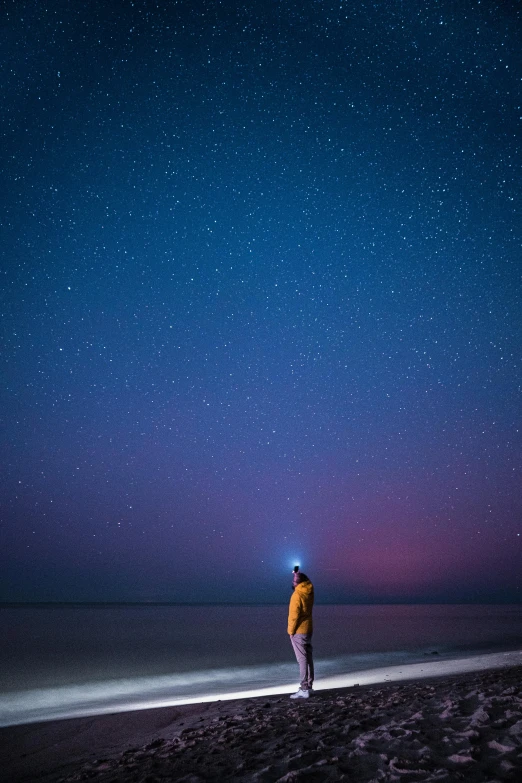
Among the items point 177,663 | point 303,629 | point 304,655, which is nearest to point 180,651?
point 177,663

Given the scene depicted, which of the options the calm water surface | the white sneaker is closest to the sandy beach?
the white sneaker

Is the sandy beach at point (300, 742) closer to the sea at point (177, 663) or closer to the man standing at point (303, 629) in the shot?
the man standing at point (303, 629)

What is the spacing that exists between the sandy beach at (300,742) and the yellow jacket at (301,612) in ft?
3.28

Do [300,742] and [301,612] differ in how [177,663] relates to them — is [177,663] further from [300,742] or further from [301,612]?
[300,742]

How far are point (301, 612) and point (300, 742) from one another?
3.61 m

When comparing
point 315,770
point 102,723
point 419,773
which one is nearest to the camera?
point 419,773

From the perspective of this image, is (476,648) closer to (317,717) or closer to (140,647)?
(140,647)

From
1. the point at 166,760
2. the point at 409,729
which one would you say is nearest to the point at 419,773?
the point at 409,729

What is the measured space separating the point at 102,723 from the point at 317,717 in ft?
12.4

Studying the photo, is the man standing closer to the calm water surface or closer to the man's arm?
the man's arm

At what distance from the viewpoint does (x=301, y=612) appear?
8531 millimetres

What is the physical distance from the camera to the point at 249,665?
15164 mm

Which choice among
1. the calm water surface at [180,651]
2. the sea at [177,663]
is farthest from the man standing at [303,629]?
the calm water surface at [180,651]

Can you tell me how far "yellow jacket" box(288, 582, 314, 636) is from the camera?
852 centimetres
